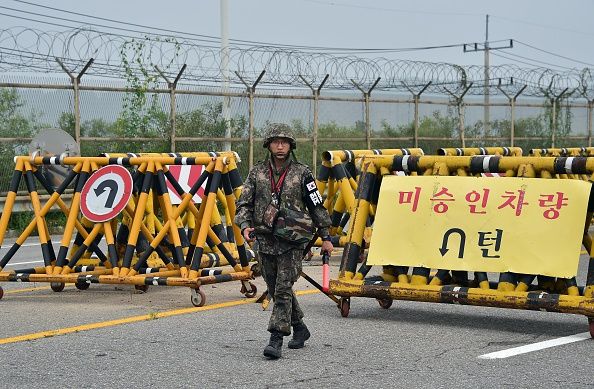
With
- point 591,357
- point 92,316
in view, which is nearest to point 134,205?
point 92,316

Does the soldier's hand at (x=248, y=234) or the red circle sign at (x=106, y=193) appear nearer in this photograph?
the soldier's hand at (x=248, y=234)

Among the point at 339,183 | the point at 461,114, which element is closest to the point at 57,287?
the point at 339,183

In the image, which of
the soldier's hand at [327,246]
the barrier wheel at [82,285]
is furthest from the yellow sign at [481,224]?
the barrier wheel at [82,285]

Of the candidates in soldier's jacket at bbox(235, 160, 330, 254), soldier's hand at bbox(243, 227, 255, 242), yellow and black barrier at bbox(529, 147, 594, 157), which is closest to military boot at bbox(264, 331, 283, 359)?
soldier's jacket at bbox(235, 160, 330, 254)

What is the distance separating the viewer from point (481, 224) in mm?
10164

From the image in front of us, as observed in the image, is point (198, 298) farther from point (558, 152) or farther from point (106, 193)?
point (558, 152)

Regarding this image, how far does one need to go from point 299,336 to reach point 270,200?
3.39 feet

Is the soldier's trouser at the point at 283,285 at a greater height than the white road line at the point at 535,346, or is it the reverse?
the soldier's trouser at the point at 283,285

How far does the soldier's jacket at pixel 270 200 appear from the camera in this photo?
8.77m

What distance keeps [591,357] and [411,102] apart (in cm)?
2260

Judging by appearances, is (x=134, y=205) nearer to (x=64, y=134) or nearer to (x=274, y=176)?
(x=274, y=176)

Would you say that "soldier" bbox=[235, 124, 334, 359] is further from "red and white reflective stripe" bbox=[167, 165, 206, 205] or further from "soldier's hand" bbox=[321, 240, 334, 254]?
"red and white reflective stripe" bbox=[167, 165, 206, 205]

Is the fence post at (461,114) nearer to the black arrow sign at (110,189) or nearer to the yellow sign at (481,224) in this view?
the black arrow sign at (110,189)

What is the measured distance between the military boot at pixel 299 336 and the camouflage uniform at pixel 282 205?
0.04 m
